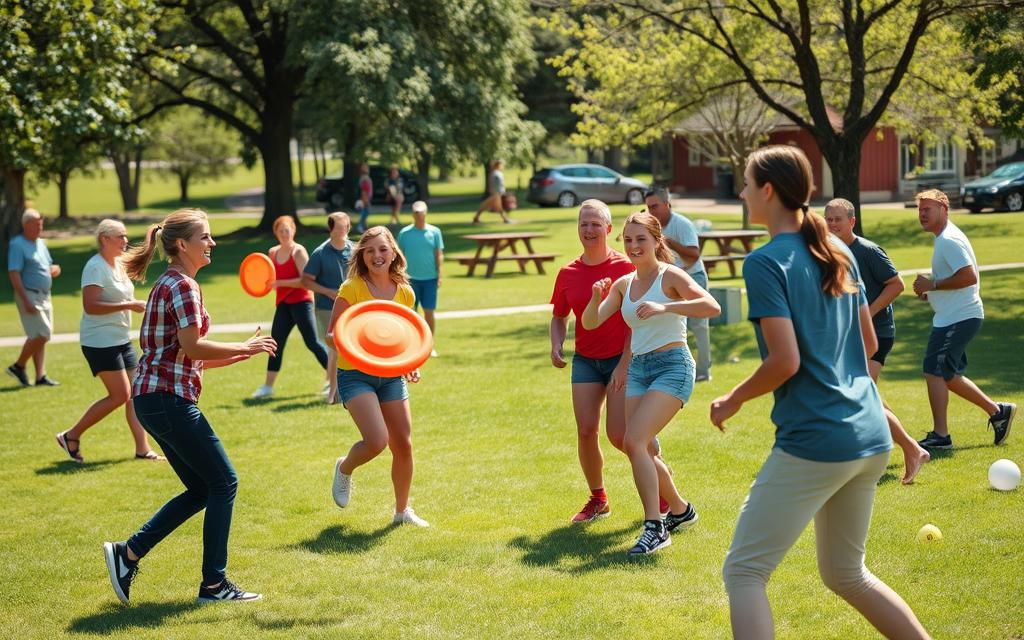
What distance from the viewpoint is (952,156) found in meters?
44.6

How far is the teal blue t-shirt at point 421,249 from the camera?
13.8 meters

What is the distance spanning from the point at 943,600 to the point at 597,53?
2163cm

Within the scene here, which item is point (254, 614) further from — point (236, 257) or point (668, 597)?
point (236, 257)

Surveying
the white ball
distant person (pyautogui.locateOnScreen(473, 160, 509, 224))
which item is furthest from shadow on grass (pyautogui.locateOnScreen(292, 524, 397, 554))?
distant person (pyautogui.locateOnScreen(473, 160, 509, 224))

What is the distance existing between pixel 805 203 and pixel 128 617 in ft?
13.0

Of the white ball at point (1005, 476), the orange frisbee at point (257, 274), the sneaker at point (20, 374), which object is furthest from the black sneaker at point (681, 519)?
the sneaker at point (20, 374)

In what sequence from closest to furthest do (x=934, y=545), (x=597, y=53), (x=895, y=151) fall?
(x=934, y=545), (x=597, y=53), (x=895, y=151)

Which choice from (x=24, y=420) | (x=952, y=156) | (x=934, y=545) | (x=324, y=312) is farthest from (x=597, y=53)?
(x=952, y=156)

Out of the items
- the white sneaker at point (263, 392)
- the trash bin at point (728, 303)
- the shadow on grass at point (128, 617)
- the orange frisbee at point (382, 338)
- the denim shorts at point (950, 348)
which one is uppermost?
the orange frisbee at point (382, 338)

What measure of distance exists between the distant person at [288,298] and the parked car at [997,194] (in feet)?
91.4

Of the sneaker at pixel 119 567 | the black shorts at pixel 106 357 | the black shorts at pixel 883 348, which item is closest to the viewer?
the sneaker at pixel 119 567

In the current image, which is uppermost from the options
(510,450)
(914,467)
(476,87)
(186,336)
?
(476,87)

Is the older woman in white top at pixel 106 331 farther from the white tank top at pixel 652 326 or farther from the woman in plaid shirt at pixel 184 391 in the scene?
the white tank top at pixel 652 326

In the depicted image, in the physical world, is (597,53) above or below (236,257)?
above
